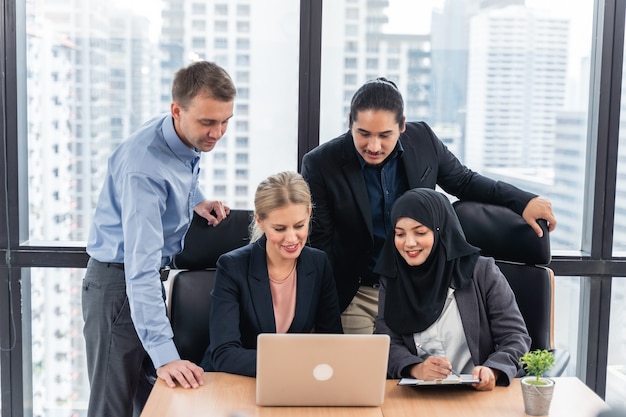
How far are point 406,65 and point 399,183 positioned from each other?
0.68 m

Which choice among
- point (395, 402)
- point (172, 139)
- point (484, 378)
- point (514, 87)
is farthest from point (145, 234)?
point (514, 87)

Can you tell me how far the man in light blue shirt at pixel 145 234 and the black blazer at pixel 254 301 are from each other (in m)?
0.15

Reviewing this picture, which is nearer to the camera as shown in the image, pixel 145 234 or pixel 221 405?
pixel 221 405

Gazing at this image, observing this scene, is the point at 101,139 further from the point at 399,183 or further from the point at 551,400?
the point at 551,400

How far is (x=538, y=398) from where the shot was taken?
1.79 m

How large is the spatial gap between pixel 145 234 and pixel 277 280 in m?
0.43

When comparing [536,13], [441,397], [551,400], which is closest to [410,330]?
[441,397]

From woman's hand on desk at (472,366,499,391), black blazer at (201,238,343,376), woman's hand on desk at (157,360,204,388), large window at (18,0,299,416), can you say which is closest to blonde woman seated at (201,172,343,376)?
black blazer at (201,238,343,376)

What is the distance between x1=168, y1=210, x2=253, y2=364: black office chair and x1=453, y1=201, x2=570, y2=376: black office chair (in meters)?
0.81

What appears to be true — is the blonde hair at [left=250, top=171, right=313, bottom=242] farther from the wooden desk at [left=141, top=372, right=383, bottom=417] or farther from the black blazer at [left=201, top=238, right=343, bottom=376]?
the wooden desk at [left=141, top=372, right=383, bottom=417]

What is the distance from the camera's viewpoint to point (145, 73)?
3.04 m

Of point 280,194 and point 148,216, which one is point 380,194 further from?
point 148,216

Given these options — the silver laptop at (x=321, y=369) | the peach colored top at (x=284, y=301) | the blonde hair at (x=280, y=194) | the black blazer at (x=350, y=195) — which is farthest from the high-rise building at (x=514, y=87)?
the silver laptop at (x=321, y=369)

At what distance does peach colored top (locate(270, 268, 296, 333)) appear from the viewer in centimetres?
228
